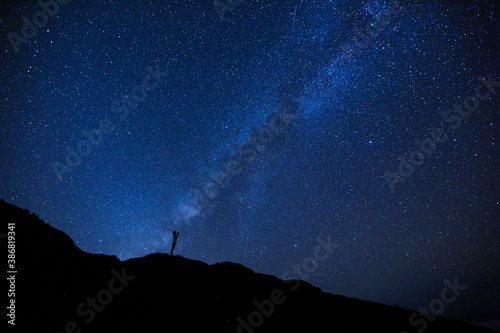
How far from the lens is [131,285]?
12883mm

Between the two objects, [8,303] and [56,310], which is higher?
[8,303]

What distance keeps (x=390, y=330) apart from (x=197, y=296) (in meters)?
11.1

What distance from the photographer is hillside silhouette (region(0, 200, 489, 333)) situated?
30.6ft

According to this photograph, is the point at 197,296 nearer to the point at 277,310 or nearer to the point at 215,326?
the point at 215,326

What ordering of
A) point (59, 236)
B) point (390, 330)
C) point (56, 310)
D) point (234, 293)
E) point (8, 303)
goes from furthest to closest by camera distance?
point (234, 293)
point (59, 236)
point (390, 330)
point (56, 310)
point (8, 303)

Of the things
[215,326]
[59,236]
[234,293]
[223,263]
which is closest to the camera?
[215,326]

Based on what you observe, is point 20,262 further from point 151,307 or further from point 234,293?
point 234,293

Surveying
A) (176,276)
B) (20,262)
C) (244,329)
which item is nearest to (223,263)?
(176,276)

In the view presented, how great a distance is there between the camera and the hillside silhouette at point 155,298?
9.34 metres

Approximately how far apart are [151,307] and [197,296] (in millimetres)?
2683

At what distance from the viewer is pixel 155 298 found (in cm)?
1207

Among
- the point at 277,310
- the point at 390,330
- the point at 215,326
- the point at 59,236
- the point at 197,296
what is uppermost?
the point at 59,236

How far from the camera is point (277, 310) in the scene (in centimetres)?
1357

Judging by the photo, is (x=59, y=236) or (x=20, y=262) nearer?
(x=20, y=262)
